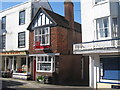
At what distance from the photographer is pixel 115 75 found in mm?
12953

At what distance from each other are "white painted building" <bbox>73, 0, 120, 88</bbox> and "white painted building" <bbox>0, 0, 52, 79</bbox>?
29.8ft

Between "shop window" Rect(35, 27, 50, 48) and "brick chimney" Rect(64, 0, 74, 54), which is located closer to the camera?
"shop window" Rect(35, 27, 50, 48)

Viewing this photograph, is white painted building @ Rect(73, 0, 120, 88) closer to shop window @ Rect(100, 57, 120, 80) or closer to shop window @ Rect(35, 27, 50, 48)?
shop window @ Rect(100, 57, 120, 80)

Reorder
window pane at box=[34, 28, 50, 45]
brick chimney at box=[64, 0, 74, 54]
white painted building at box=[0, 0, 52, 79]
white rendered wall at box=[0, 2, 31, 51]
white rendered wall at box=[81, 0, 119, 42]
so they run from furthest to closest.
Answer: white rendered wall at box=[0, 2, 31, 51] → white painted building at box=[0, 0, 52, 79] → brick chimney at box=[64, 0, 74, 54] → window pane at box=[34, 28, 50, 45] → white rendered wall at box=[81, 0, 119, 42]

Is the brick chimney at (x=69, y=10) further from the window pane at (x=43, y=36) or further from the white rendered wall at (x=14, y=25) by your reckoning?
the white rendered wall at (x=14, y=25)

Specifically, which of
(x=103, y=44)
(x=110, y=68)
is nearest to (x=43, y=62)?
(x=110, y=68)

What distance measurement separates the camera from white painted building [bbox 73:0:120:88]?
12.8 meters

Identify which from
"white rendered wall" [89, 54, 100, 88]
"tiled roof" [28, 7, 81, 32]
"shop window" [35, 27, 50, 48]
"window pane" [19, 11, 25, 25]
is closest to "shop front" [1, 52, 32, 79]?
"shop window" [35, 27, 50, 48]

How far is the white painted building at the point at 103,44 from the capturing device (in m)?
12.8

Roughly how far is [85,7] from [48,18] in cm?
454

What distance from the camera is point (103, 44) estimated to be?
12555 mm

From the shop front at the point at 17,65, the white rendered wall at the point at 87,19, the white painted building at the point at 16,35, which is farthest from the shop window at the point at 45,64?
the white rendered wall at the point at 87,19

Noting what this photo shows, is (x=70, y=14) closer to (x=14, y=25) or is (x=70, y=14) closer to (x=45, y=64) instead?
(x=45, y=64)

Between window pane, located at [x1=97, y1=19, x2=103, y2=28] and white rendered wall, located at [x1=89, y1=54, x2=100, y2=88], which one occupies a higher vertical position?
window pane, located at [x1=97, y1=19, x2=103, y2=28]
